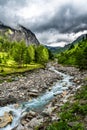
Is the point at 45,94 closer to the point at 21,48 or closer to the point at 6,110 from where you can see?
the point at 6,110

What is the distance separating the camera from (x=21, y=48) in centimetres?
11856

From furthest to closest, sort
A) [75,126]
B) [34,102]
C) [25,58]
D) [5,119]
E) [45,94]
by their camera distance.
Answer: [25,58] → [45,94] → [34,102] → [5,119] → [75,126]

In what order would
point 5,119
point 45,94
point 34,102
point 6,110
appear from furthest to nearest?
point 45,94 < point 34,102 < point 6,110 < point 5,119

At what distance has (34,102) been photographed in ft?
144

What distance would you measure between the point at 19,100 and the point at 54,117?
670 inches

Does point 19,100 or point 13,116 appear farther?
point 19,100

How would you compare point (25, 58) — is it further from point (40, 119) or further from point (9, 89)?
point (40, 119)

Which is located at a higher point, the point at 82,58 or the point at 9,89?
the point at 82,58

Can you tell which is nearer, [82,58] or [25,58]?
[82,58]

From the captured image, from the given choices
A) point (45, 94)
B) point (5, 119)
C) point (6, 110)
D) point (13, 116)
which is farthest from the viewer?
point (45, 94)

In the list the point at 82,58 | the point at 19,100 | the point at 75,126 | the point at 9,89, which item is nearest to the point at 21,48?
the point at 82,58

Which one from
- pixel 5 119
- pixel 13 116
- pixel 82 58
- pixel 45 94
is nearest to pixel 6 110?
pixel 13 116

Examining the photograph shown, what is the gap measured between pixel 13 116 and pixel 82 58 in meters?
61.4

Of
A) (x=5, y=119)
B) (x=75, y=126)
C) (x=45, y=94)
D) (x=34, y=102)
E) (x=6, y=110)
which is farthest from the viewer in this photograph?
(x=45, y=94)
